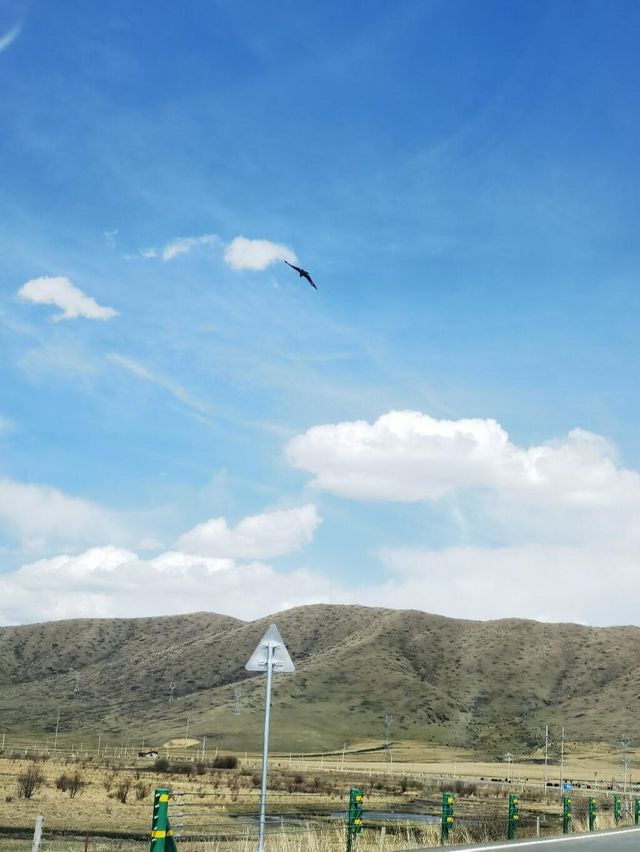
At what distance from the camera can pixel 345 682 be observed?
522 feet

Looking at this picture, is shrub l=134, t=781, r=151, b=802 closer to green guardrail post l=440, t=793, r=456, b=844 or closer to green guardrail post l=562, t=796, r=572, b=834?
green guardrail post l=562, t=796, r=572, b=834

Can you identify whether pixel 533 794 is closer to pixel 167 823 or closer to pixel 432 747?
pixel 167 823

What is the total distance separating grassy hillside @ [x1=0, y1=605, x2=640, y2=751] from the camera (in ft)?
472

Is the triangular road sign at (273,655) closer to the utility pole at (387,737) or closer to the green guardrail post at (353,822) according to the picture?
the green guardrail post at (353,822)

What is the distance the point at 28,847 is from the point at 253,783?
45.0m

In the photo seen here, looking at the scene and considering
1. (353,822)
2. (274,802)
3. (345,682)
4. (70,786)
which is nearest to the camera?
(353,822)

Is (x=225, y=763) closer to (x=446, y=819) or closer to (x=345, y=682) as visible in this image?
(x=345, y=682)

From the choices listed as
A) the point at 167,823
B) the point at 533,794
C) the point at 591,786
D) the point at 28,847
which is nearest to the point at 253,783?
the point at 533,794

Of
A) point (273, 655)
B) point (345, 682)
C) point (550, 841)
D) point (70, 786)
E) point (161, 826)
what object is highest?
point (345, 682)

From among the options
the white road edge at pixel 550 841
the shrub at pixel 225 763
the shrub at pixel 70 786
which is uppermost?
the white road edge at pixel 550 841

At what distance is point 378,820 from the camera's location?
40469 millimetres

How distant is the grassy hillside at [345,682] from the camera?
14388cm

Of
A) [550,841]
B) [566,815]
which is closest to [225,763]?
[566,815]

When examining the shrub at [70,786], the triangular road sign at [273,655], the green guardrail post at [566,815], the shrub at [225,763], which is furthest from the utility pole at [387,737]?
the triangular road sign at [273,655]
